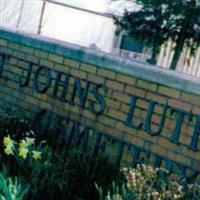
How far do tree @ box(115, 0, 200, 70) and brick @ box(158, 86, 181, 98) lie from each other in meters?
7.79

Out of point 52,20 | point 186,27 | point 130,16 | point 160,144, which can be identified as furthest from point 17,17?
point 160,144

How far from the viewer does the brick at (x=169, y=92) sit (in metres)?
4.35

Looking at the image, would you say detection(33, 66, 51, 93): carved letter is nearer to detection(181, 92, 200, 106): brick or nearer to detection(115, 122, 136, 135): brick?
detection(115, 122, 136, 135): brick

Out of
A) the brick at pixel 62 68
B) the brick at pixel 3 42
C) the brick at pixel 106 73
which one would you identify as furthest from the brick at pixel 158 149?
the brick at pixel 3 42

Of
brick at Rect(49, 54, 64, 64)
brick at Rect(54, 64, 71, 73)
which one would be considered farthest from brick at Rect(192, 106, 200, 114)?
brick at Rect(49, 54, 64, 64)

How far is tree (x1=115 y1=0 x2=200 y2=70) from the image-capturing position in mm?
12078

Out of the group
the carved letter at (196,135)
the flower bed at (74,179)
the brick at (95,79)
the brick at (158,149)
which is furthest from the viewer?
the brick at (95,79)

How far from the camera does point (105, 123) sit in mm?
4812

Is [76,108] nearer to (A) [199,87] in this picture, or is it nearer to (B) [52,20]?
(A) [199,87]

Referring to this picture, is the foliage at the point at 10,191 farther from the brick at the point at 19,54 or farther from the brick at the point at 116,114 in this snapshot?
the brick at the point at 19,54

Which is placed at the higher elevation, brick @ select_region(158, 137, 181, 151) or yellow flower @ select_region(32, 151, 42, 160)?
brick @ select_region(158, 137, 181, 151)

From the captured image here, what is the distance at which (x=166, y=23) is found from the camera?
12.7 metres

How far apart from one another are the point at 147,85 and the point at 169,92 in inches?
9.0

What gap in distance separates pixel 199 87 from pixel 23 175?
151cm
